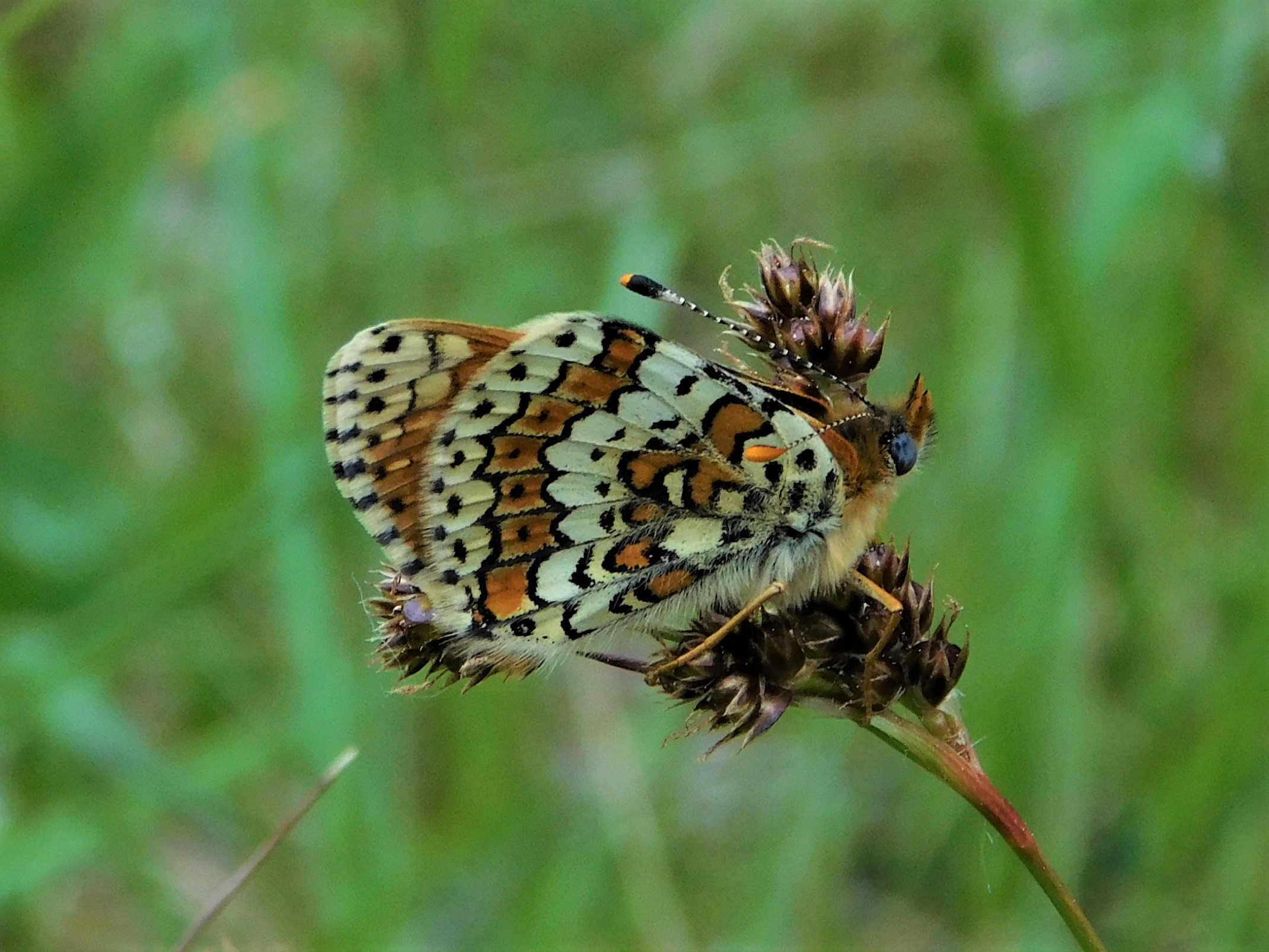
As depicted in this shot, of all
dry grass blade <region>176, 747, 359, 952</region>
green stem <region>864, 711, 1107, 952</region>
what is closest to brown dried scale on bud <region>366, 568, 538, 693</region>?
dry grass blade <region>176, 747, 359, 952</region>

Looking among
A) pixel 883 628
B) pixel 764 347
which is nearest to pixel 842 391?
pixel 764 347

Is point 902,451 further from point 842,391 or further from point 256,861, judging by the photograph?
point 256,861

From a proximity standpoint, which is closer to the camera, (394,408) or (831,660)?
(831,660)

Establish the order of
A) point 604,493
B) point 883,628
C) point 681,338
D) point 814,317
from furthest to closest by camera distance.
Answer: point 681,338, point 604,493, point 814,317, point 883,628

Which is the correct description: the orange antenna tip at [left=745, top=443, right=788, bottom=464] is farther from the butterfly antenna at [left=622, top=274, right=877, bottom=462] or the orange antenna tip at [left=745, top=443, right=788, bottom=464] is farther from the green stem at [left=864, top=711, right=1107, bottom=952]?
the green stem at [left=864, top=711, right=1107, bottom=952]

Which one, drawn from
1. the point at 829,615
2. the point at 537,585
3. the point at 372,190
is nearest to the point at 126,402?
the point at 372,190

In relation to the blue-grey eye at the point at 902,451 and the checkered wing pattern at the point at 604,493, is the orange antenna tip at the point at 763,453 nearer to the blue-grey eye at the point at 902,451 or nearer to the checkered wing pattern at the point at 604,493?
the checkered wing pattern at the point at 604,493
